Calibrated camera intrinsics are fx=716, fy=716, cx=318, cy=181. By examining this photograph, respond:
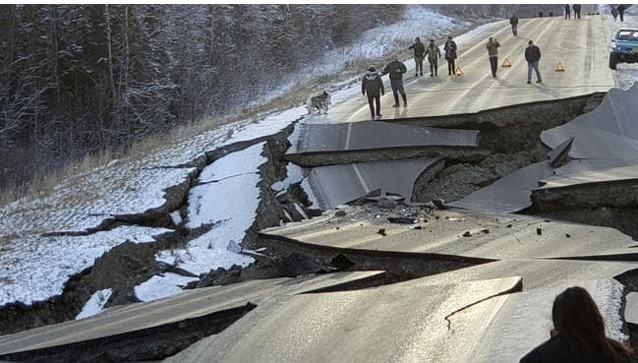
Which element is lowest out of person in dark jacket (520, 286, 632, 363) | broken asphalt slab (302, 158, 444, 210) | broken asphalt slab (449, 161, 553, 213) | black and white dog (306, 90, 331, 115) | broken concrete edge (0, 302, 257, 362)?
broken asphalt slab (449, 161, 553, 213)

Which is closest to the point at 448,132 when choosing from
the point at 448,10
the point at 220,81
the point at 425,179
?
the point at 425,179

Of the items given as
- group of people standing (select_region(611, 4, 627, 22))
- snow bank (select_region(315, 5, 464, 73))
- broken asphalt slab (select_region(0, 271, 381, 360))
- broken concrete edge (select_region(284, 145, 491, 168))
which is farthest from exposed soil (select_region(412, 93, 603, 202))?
group of people standing (select_region(611, 4, 627, 22))

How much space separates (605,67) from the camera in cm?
2258

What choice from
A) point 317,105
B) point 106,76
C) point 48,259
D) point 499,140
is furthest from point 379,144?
point 106,76

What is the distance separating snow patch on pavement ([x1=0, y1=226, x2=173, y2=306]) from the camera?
7.73m

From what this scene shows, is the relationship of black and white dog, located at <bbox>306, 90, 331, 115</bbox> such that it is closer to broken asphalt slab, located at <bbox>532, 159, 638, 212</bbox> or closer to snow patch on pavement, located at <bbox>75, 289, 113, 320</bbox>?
broken asphalt slab, located at <bbox>532, 159, 638, 212</bbox>

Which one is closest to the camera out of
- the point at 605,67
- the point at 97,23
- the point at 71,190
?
the point at 71,190

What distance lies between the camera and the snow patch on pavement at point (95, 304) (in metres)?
7.66

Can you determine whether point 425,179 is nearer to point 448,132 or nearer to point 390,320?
point 448,132

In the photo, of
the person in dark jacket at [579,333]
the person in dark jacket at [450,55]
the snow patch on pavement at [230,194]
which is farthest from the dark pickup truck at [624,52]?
the person in dark jacket at [579,333]

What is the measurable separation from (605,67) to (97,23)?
A: 27.9 metres

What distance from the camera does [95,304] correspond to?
7.84 meters

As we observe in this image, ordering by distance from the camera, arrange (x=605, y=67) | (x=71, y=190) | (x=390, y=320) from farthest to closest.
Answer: (x=605, y=67) < (x=71, y=190) < (x=390, y=320)

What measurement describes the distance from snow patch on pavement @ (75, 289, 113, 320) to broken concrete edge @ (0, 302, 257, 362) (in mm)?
1849
